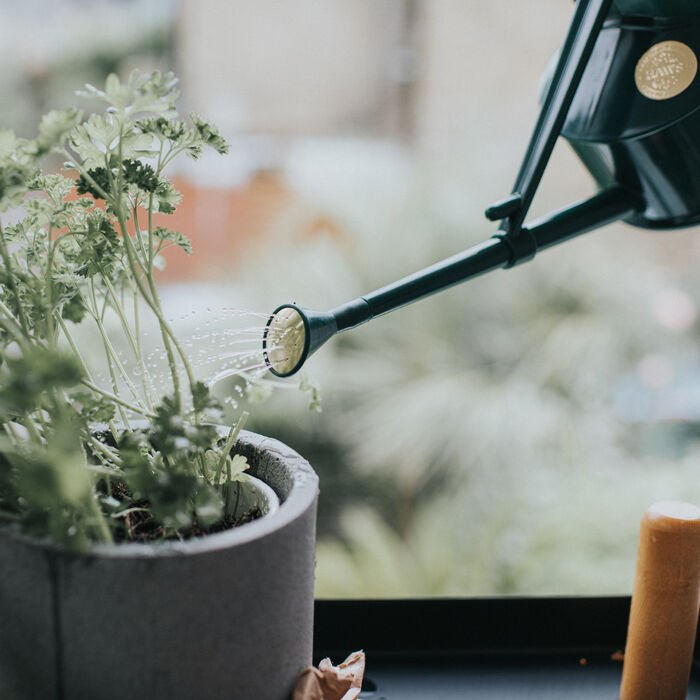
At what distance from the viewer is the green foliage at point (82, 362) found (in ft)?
1.24

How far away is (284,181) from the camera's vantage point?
120 inches

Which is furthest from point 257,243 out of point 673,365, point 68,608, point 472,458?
point 68,608

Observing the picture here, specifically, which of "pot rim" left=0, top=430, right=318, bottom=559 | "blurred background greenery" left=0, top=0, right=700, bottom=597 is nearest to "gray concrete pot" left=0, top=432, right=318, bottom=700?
"pot rim" left=0, top=430, right=318, bottom=559

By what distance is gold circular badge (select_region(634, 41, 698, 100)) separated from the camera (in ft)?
1.63

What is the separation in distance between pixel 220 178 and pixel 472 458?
152 centimetres

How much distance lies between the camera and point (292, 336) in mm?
455

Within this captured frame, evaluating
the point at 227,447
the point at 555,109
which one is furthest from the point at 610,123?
the point at 227,447

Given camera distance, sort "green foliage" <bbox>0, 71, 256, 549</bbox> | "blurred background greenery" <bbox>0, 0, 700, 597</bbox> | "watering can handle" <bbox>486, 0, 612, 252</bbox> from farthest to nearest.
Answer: "blurred background greenery" <bbox>0, 0, 700, 597</bbox> → "watering can handle" <bbox>486, 0, 612, 252</bbox> → "green foliage" <bbox>0, 71, 256, 549</bbox>

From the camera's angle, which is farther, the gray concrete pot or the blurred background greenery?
the blurred background greenery

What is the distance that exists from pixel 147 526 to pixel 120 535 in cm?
3

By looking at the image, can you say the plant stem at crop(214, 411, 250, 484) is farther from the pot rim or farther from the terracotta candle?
the terracotta candle

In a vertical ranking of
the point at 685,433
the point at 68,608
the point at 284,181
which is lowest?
the point at 685,433

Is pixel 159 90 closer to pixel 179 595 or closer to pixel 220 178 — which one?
pixel 179 595

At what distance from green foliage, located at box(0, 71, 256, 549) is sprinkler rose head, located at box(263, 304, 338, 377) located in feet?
0.15
